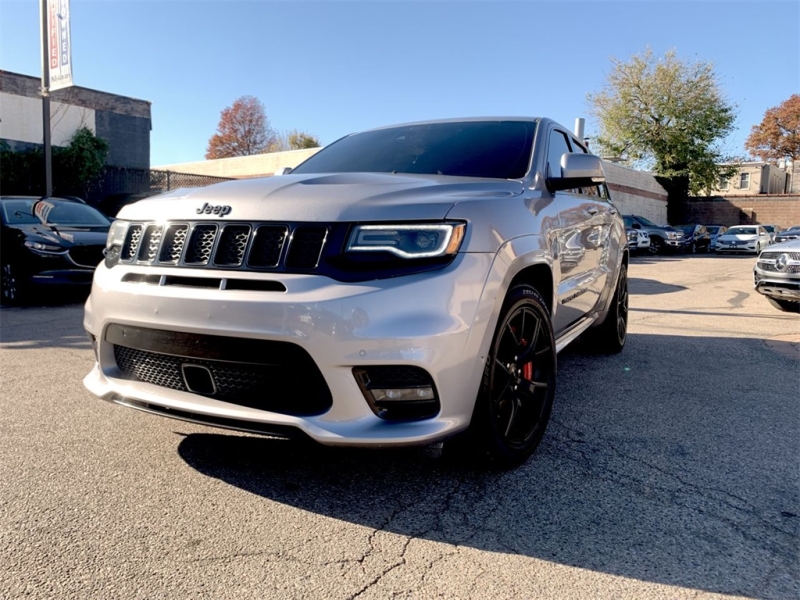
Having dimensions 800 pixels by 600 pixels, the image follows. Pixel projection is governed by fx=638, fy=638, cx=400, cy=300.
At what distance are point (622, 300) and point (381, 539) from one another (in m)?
4.09

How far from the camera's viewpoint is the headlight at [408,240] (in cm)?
240

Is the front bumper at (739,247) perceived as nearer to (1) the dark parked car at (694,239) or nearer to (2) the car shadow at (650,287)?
(1) the dark parked car at (694,239)

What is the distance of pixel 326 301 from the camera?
2.28 meters

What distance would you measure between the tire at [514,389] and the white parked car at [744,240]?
28.9 metres

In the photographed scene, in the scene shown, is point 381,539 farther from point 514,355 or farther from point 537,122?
point 537,122

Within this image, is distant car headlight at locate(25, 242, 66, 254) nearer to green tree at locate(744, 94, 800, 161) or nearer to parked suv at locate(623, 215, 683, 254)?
parked suv at locate(623, 215, 683, 254)

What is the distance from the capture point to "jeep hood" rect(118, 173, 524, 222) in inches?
96.7

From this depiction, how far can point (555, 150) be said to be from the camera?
13.5 feet

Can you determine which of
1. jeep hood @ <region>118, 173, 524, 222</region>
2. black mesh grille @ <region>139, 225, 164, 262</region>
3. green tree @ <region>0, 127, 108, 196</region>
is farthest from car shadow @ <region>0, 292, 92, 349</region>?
green tree @ <region>0, 127, 108, 196</region>

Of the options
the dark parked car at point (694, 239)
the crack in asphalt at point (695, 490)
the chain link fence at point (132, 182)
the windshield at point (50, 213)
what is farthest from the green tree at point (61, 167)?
the dark parked car at point (694, 239)

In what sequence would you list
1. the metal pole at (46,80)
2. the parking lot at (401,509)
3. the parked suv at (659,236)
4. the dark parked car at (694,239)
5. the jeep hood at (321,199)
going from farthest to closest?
the dark parked car at (694,239), the parked suv at (659,236), the metal pole at (46,80), the jeep hood at (321,199), the parking lot at (401,509)

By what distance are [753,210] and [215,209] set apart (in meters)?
45.0

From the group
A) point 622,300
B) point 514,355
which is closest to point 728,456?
point 514,355

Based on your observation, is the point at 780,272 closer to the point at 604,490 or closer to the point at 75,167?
the point at 604,490
